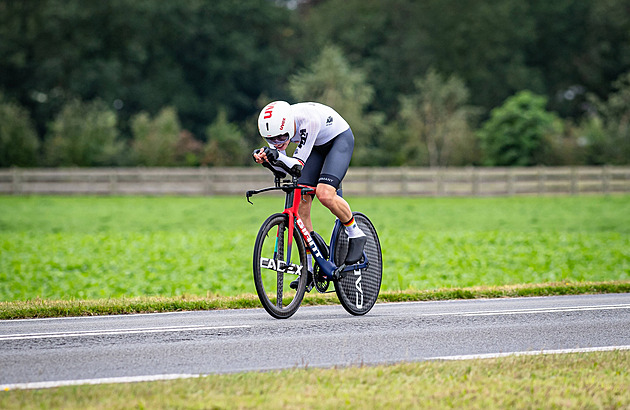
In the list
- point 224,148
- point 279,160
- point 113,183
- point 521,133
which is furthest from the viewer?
point 521,133

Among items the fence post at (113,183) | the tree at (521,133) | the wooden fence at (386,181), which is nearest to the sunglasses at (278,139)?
the wooden fence at (386,181)

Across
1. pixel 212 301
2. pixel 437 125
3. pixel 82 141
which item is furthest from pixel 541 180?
pixel 212 301

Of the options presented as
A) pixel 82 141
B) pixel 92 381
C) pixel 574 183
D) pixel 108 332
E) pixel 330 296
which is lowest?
pixel 574 183

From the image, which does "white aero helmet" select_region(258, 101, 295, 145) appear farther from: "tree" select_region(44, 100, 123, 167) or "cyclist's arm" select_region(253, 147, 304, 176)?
"tree" select_region(44, 100, 123, 167)

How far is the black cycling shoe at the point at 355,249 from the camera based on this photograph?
796 centimetres

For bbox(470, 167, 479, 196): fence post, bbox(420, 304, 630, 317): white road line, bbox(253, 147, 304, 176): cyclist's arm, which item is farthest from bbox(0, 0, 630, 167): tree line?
bbox(253, 147, 304, 176): cyclist's arm

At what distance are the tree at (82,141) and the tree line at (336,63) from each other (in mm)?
1613

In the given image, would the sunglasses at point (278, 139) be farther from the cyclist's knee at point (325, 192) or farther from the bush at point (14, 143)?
the bush at point (14, 143)

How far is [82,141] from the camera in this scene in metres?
49.9

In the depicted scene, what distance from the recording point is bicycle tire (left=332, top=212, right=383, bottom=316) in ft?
26.3

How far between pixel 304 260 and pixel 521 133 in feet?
149

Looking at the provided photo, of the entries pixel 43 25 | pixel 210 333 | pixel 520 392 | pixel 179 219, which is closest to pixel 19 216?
pixel 179 219

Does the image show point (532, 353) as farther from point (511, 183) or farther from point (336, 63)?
point (336, 63)

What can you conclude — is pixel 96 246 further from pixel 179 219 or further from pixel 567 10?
pixel 567 10
